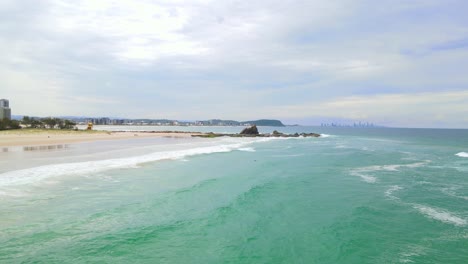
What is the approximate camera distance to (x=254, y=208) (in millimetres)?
13555

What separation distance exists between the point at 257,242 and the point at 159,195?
706 centimetres

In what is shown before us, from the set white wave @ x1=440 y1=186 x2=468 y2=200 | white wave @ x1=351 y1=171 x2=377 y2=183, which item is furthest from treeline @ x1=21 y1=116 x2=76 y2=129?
white wave @ x1=440 y1=186 x2=468 y2=200

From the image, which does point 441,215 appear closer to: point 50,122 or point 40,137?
point 40,137

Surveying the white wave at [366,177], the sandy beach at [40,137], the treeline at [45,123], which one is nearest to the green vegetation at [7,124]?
the sandy beach at [40,137]

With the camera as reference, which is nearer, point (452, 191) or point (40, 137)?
point (452, 191)

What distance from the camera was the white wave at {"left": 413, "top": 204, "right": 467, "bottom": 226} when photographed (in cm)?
1205

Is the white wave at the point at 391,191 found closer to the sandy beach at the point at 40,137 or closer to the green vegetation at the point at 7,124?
the sandy beach at the point at 40,137

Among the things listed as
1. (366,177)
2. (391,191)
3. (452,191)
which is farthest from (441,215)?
(366,177)

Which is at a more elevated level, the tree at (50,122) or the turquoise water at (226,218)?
the tree at (50,122)

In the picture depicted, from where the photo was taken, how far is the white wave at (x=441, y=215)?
12055mm

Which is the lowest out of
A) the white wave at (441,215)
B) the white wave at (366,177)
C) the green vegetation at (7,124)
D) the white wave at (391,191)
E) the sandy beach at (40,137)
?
the white wave at (441,215)

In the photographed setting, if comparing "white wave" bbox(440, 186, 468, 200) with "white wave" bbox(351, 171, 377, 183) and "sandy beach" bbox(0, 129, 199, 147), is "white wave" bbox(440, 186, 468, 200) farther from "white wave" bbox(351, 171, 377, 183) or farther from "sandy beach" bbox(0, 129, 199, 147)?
"sandy beach" bbox(0, 129, 199, 147)

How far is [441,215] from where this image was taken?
504 inches

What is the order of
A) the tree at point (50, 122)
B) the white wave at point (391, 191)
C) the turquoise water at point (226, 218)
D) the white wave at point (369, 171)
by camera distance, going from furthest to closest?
the tree at point (50, 122) < the white wave at point (369, 171) < the white wave at point (391, 191) < the turquoise water at point (226, 218)
